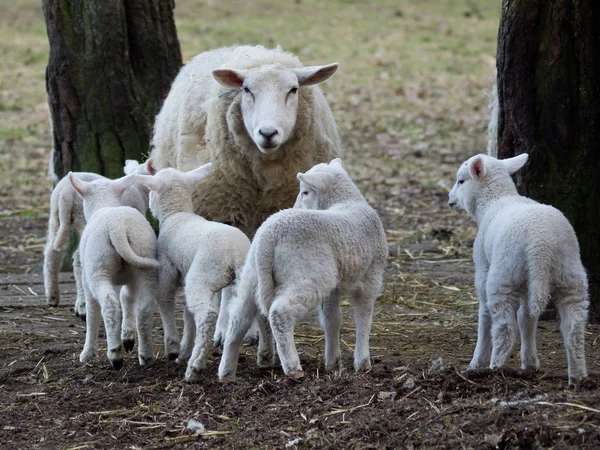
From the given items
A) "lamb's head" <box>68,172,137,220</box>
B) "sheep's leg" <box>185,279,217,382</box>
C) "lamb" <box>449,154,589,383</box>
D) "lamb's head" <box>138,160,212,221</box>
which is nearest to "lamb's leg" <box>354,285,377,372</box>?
"lamb" <box>449,154,589,383</box>

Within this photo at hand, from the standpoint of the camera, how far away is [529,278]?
4.81 metres

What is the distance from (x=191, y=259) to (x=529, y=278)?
5.94ft

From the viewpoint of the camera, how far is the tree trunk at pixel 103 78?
8.32 metres

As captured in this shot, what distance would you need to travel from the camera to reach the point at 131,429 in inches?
182

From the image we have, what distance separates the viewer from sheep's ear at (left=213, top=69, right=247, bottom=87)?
675 centimetres

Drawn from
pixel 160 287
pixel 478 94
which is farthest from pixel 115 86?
pixel 478 94

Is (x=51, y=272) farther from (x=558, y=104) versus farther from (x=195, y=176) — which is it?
(x=558, y=104)

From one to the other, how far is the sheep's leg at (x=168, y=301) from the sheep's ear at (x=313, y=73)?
1.87 metres

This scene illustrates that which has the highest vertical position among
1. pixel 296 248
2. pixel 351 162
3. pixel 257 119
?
pixel 257 119

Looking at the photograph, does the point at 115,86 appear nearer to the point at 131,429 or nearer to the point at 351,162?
the point at 131,429

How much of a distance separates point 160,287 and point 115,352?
0.45 meters

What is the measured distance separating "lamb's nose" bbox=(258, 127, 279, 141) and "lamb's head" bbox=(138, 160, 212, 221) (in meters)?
0.59

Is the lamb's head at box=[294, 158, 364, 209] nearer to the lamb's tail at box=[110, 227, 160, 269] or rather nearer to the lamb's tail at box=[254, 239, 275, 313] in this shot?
the lamb's tail at box=[254, 239, 275, 313]

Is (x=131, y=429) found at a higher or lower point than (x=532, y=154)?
lower
